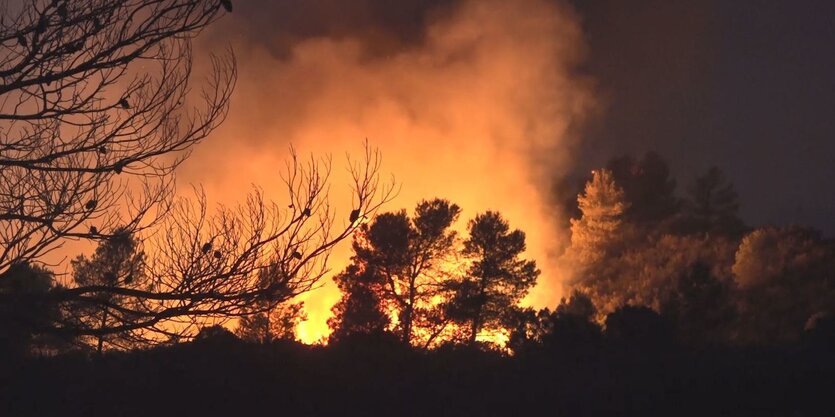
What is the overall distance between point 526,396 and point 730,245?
121 feet

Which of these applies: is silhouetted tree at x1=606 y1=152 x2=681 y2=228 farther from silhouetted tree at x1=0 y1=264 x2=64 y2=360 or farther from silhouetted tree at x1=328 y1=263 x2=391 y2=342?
silhouetted tree at x1=0 y1=264 x2=64 y2=360

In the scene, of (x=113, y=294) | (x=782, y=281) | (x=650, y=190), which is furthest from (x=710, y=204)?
(x=113, y=294)

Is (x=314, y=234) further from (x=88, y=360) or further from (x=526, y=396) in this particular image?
(x=88, y=360)

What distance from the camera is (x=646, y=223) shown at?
57.2 meters

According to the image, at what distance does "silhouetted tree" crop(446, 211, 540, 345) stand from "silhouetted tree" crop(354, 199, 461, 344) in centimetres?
77

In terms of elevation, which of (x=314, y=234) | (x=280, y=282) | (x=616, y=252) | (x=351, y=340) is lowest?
(x=280, y=282)

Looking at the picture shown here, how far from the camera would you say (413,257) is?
2591cm

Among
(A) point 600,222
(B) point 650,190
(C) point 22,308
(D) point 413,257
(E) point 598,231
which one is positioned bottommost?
(C) point 22,308

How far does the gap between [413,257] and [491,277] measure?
2.61 m

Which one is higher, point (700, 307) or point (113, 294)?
point (700, 307)

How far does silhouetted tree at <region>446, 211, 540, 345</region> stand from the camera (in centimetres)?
2525

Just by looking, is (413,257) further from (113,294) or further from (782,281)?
(113,294)

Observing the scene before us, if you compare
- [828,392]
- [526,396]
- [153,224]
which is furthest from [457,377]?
[153,224]

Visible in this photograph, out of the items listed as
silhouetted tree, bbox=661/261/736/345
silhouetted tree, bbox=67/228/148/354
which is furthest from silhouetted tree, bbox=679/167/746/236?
silhouetted tree, bbox=67/228/148/354
